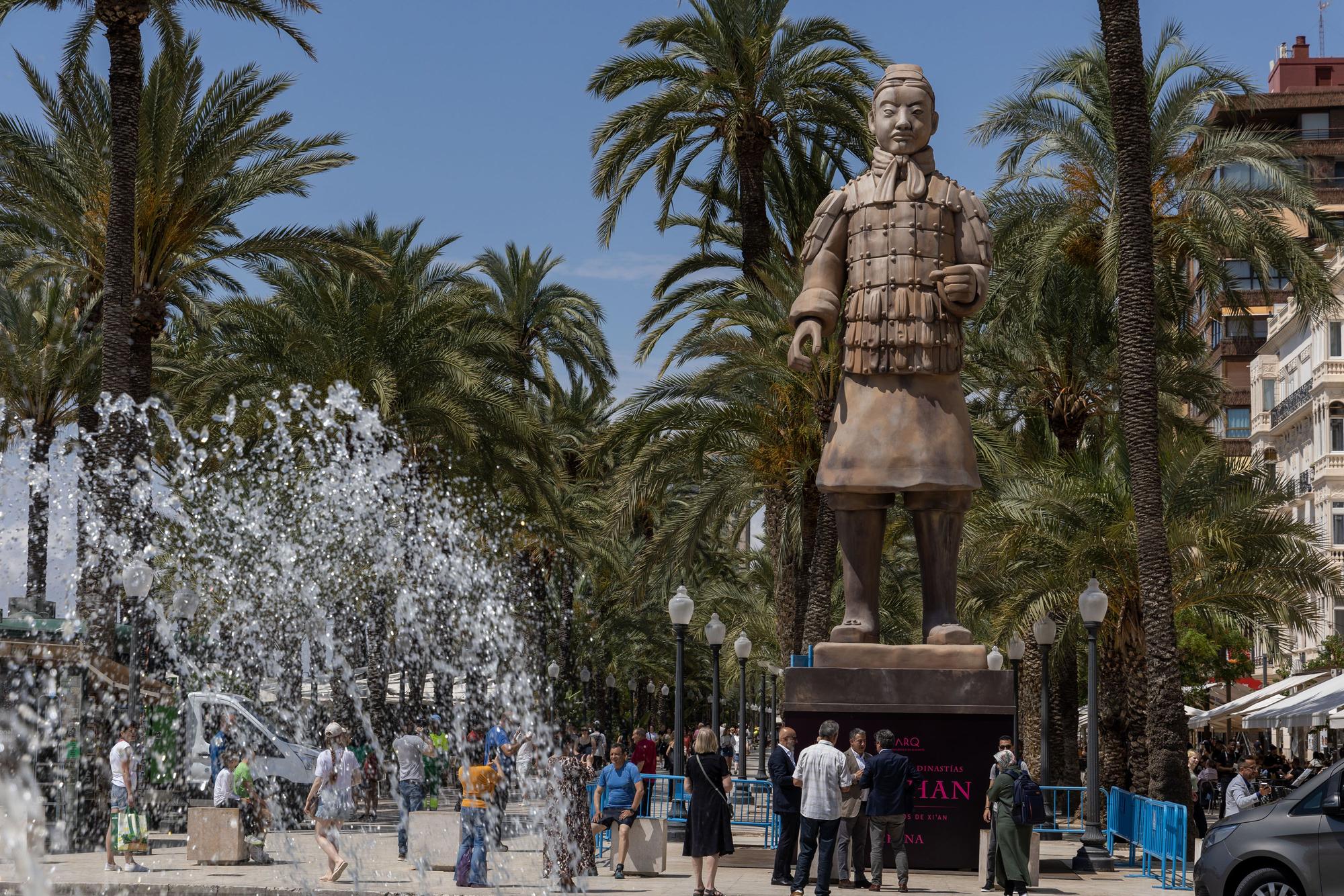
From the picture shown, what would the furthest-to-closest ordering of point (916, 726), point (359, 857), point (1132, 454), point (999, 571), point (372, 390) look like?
1. point (999, 571)
2. point (372, 390)
3. point (1132, 454)
4. point (359, 857)
5. point (916, 726)

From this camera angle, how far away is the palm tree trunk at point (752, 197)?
24234 mm

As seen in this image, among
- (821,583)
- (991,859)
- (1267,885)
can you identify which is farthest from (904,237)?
(821,583)

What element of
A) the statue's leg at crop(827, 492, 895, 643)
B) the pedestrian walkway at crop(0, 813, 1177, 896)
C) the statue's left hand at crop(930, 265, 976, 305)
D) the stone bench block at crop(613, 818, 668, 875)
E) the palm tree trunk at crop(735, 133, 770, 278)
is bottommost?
the pedestrian walkway at crop(0, 813, 1177, 896)

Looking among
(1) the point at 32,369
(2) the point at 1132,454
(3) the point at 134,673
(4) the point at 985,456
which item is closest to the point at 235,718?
(3) the point at 134,673

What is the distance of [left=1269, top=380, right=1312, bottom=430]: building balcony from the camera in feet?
168

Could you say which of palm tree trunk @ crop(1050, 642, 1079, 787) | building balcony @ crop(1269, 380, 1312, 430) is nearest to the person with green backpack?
palm tree trunk @ crop(1050, 642, 1079, 787)

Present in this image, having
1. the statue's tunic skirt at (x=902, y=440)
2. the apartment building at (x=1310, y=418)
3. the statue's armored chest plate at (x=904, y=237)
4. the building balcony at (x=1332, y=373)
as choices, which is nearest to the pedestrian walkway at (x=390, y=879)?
the statue's tunic skirt at (x=902, y=440)

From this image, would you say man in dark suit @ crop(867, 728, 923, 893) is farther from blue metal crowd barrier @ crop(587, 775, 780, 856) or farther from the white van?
the white van

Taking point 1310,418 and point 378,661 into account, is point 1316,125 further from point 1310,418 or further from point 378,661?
point 378,661

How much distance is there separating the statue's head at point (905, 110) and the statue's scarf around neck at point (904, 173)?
53mm

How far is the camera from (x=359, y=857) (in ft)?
51.8

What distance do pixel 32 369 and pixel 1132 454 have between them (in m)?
19.0

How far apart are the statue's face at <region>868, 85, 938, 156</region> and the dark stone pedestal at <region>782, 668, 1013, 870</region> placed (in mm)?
3974

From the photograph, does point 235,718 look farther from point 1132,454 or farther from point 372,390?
point 1132,454
